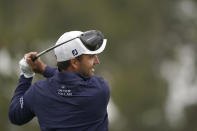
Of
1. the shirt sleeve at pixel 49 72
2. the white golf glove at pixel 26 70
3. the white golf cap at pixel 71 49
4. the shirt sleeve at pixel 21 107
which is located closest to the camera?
the white golf cap at pixel 71 49

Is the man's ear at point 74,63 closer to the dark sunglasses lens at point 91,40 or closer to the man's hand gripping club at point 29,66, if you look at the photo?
the dark sunglasses lens at point 91,40

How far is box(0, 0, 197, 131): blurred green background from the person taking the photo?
1085 inches

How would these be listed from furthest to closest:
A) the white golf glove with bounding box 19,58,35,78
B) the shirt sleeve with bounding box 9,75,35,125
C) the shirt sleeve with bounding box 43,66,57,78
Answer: the shirt sleeve with bounding box 43,66,57,78 → the white golf glove with bounding box 19,58,35,78 → the shirt sleeve with bounding box 9,75,35,125

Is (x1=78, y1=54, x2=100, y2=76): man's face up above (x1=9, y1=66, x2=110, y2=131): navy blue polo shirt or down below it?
above

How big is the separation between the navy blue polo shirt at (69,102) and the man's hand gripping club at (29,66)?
0.19 metres

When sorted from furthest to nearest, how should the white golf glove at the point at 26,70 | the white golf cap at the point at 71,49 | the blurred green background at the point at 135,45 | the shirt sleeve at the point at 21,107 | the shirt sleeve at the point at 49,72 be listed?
the blurred green background at the point at 135,45
the shirt sleeve at the point at 49,72
the white golf glove at the point at 26,70
the shirt sleeve at the point at 21,107
the white golf cap at the point at 71,49

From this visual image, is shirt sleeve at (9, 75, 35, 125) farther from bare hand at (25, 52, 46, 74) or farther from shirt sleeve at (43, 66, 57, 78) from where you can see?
shirt sleeve at (43, 66, 57, 78)

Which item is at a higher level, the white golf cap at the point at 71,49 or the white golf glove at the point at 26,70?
the white golf cap at the point at 71,49

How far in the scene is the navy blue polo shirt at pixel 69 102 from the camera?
6523mm

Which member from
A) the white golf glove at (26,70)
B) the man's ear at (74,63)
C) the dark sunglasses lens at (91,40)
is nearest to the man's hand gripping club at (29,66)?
the white golf glove at (26,70)

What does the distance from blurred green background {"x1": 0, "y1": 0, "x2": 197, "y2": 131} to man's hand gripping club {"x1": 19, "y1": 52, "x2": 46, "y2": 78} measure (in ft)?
64.9

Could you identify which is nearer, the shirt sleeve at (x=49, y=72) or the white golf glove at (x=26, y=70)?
the white golf glove at (x=26, y=70)

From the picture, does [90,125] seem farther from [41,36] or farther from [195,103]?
[195,103]

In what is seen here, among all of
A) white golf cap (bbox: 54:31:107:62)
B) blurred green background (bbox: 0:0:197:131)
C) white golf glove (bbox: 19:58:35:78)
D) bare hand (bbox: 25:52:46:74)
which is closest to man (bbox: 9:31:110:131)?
white golf cap (bbox: 54:31:107:62)
